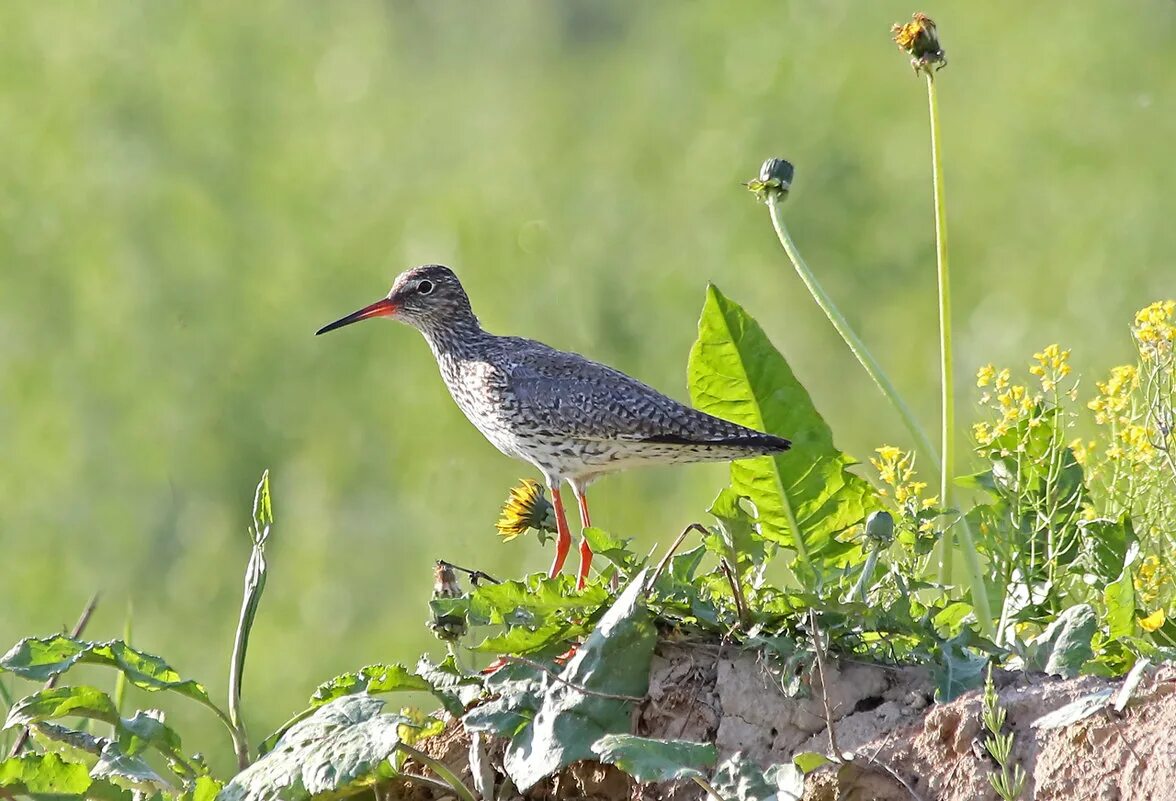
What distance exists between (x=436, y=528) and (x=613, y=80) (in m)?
7.02

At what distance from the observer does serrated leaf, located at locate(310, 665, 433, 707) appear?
14.5 feet

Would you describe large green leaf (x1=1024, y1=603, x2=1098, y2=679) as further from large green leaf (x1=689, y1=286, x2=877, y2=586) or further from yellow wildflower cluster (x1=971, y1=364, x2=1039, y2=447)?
yellow wildflower cluster (x1=971, y1=364, x2=1039, y2=447)

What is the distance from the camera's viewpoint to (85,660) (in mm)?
4570

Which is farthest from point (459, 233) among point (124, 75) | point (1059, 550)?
point (1059, 550)

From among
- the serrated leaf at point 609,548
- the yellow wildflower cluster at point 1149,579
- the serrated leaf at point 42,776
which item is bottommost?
→ the yellow wildflower cluster at point 1149,579

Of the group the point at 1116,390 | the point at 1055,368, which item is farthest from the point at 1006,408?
the point at 1116,390

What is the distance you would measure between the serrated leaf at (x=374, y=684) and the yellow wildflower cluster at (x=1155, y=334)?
2.14m

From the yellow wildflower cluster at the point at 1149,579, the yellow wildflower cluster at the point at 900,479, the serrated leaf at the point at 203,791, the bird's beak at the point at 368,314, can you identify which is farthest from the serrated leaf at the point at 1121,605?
the bird's beak at the point at 368,314

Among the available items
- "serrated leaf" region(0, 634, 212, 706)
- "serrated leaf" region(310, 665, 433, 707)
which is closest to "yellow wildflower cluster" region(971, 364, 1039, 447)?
"serrated leaf" region(310, 665, 433, 707)

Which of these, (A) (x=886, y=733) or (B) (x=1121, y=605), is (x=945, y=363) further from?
(A) (x=886, y=733)

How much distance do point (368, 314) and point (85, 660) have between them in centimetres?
299

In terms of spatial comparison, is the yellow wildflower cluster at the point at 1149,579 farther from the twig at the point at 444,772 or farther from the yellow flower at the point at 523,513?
the twig at the point at 444,772

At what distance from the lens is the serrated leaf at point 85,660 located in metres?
4.50

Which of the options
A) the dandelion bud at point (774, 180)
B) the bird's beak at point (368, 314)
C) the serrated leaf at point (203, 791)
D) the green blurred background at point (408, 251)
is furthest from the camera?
the green blurred background at point (408, 251)
